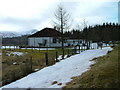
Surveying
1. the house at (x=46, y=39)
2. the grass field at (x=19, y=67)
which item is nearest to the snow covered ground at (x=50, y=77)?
the grass field at (x=19, y=67)

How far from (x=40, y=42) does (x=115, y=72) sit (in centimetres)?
3657

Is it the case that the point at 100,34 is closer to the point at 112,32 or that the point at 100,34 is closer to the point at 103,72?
the point at 112,32

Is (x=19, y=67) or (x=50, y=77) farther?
(x=19, y=67)

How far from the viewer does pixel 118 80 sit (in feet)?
18.7

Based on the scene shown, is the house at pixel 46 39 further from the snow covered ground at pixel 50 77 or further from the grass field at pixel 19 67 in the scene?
the snow covered ground at pixel 50 77

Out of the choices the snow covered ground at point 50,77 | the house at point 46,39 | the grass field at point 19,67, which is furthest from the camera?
the house at point 46,39

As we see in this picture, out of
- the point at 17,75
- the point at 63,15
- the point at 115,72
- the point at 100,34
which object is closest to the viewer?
the point at 115,72

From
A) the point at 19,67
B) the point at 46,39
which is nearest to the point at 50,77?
the point at 19,67

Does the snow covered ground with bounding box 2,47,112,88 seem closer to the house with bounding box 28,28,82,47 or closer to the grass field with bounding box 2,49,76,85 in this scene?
the grass field with bounding box 2,49,76,85

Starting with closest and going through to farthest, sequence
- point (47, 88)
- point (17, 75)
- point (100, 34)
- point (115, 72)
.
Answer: point (115, 72)
point (47, 88)
point (17, 75)
point (100, 34)


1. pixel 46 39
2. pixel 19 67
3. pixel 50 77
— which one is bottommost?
pixel 19 67

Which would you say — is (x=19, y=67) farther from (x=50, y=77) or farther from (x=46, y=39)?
(x=46, y=39)

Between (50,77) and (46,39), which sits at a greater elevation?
(46,39)

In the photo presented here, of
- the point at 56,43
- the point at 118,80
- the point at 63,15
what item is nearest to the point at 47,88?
the point at 118,80
